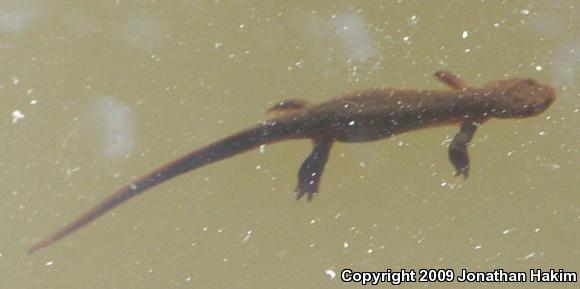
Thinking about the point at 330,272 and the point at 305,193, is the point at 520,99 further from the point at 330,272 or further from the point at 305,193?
the point at 330,272

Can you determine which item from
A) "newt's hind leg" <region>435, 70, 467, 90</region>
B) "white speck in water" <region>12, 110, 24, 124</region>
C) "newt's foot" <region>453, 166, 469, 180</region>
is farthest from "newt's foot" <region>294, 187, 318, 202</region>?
"white speck in water" <region>12, 110, 24, 124</region>

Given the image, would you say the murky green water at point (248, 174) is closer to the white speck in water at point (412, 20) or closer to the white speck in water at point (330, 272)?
the white speck in water at point (330, 272)

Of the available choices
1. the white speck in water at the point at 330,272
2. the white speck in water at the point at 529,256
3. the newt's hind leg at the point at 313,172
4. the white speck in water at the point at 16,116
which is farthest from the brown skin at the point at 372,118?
the white speck in water at the point at 16,116

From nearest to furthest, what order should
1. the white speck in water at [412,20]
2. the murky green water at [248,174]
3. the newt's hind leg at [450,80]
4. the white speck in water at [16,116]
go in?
the murky green water at [248,174] < the white speck in water at [16,116] < the newt's hind leg at [450,80] < the white speck in water at [412,20]

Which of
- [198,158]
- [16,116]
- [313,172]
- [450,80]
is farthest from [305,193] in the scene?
[16,116]

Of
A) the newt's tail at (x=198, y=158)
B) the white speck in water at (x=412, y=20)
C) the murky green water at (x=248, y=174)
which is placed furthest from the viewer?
the white speck in water at (x=412, y=20)

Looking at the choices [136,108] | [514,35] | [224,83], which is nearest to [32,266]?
[136,108]
